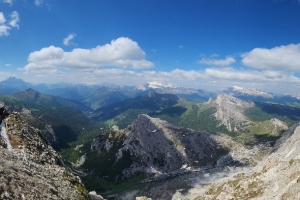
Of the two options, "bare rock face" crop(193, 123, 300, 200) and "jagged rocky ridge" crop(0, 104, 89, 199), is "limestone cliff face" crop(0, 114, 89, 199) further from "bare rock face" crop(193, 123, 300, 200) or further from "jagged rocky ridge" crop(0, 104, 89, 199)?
"bare rock face" crop(193, 123, 300, 200)

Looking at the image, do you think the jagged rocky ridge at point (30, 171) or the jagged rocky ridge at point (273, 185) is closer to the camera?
the jagged rocky ridge at point (30, 171)

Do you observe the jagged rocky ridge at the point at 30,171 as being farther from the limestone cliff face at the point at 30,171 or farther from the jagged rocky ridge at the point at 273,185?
the jagged rocky ridge at the point at 273,185

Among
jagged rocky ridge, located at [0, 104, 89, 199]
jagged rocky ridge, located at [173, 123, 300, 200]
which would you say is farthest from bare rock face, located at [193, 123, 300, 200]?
jagged rocky ridge, located at [0, 104, 89, 199]

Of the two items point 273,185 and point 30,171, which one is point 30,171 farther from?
point 273,185

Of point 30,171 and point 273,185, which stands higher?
point 30,171

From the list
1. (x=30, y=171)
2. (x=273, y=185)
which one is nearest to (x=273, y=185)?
(x=273, y=185)

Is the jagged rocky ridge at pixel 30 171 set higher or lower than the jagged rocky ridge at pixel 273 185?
higher

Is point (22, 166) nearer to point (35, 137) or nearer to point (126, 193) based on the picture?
point (35, 137)

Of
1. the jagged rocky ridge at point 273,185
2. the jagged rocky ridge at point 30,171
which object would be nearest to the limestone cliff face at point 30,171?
the jagged rocky ridge at point 30,171
